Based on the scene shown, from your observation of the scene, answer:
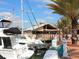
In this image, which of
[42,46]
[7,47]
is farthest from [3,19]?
[7,47]

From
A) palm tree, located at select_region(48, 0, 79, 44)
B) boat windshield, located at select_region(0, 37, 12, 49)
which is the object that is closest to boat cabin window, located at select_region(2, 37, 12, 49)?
boat windshield, located at select_region(0, 37, 12, 49)

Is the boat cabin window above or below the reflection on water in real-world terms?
above

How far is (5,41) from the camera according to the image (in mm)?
15305

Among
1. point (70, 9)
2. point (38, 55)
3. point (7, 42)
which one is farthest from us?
point (70, 9)

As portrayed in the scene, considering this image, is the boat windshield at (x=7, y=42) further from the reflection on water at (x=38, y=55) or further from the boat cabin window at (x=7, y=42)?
the reflection on water at (x=38, y=55)

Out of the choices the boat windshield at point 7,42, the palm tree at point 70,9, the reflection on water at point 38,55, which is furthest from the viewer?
the palm tree at point 70,9

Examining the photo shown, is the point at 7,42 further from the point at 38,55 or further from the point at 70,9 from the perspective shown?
the point at 70,9

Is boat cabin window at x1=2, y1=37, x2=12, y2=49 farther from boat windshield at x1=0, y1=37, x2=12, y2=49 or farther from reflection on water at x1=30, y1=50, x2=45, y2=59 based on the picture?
reflection on water at x1=30, y1=50, x2=45, y2=59

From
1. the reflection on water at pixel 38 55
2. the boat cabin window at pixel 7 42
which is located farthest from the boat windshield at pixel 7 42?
the reflection on water at pixel 38 55

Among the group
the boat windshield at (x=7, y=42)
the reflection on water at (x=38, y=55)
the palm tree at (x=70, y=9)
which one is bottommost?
the reflection on water at (x=38, y=55)

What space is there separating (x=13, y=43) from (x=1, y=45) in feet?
4.00

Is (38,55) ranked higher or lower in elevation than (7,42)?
lower

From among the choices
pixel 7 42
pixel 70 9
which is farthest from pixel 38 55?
pixel 70 9

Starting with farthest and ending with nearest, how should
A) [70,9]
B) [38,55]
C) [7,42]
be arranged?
[70,9] < [38,55] < [7,42]
